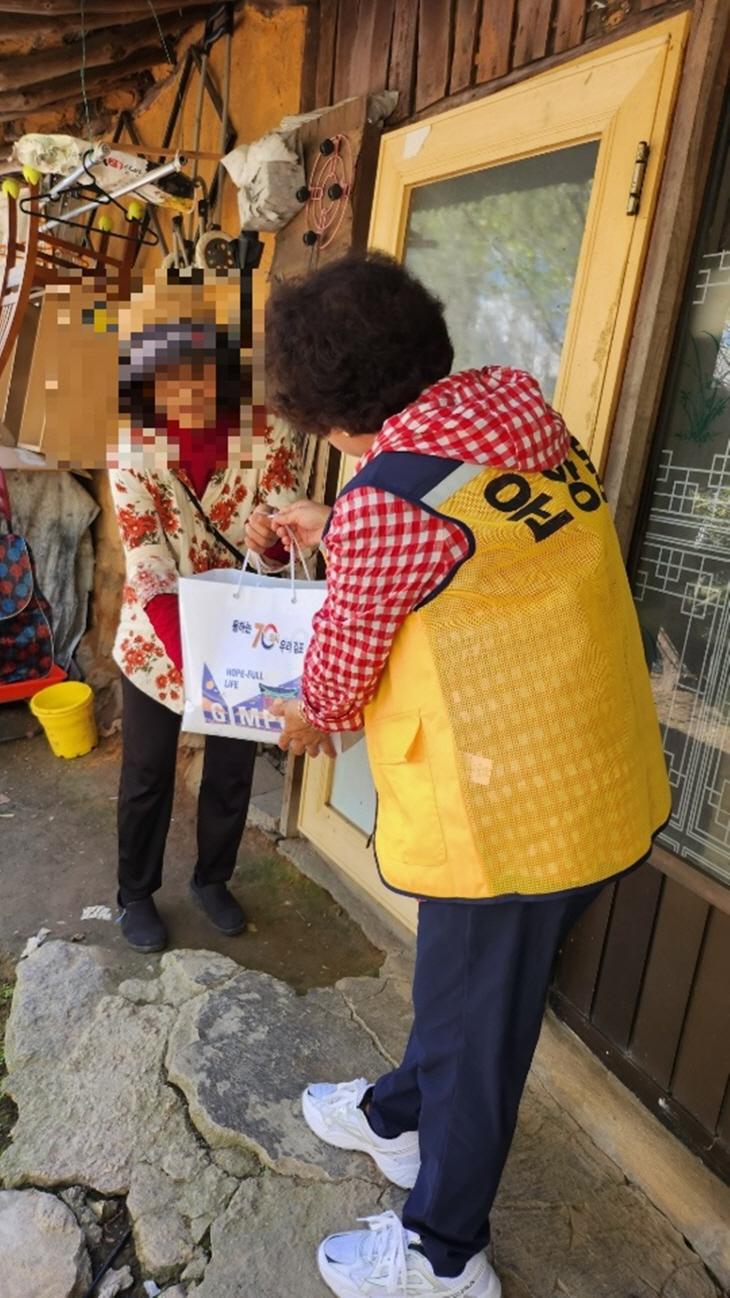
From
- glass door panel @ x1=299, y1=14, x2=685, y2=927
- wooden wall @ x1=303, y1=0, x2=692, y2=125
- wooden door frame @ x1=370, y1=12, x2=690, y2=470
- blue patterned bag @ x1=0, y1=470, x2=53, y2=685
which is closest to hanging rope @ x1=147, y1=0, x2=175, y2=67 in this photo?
wooden wall @ x1=303, y1=0, x2=692, y2=125

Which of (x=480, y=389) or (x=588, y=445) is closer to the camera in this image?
(x=480, y=389)

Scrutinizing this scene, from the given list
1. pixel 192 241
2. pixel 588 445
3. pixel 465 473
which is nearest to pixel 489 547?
pixel 465 473

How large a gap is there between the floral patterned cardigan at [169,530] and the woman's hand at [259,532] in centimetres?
17

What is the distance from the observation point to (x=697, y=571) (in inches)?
74.9

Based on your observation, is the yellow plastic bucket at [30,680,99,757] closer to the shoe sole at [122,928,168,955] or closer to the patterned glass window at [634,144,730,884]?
the shoe sole at [122,928,168,955]

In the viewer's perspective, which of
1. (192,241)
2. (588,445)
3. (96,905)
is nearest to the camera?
(588,445)

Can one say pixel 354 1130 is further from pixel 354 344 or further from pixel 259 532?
pixel 354 344

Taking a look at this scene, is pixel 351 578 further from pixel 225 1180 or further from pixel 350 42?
pixel 350 42

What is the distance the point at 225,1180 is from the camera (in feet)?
6.21

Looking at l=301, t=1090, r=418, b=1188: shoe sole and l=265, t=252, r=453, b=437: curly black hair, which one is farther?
l=301, t=1090, r=418, b=1188: shoe sole

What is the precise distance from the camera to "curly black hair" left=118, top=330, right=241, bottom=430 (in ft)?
6.02

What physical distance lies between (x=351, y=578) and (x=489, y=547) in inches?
8.5

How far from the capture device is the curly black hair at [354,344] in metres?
1.27

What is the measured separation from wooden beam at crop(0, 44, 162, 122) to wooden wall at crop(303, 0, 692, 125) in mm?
1826
